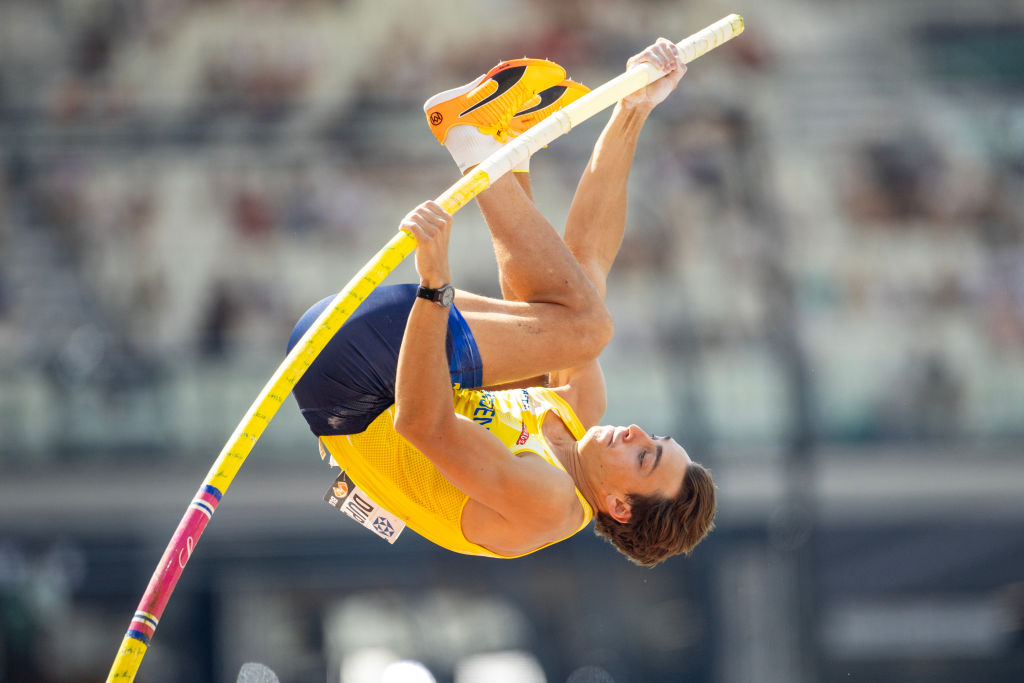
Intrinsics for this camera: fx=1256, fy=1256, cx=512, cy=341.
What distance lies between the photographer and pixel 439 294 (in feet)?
9.77

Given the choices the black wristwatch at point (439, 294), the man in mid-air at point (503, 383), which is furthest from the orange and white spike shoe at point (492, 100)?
the black wristwatch at point (439, 294)

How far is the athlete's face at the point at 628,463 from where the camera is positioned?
3.64 metres

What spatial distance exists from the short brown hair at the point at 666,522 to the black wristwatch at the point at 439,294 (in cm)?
103

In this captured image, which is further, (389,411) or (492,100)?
(492,100)

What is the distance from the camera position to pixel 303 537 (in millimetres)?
8039

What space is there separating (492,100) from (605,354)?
5.28m

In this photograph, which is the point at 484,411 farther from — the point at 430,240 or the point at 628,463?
the point at 430,240

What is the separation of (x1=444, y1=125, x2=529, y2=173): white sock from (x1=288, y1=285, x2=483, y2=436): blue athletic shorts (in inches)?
16.2

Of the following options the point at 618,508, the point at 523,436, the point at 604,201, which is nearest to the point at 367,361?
the point at 523,436

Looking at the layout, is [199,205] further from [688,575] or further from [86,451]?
[688,575]

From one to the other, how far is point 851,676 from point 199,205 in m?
5.67

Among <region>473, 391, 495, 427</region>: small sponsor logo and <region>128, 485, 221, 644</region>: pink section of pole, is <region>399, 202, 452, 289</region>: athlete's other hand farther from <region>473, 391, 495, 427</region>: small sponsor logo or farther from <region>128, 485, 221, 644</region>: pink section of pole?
<region>128, 485, 221, 644</region>: pink section of pole

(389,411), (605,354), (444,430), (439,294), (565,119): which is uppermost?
(605,354)

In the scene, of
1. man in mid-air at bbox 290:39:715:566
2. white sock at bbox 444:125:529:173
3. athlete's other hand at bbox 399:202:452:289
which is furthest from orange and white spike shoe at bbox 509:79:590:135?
athlete's other hand at bbox 399:202:452:289
